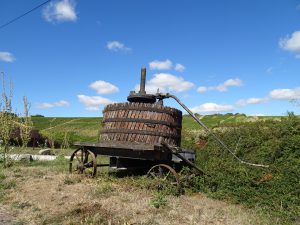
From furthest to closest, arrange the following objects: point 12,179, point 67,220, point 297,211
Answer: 1. point 12,179
2. point 297,211
3. point 67,220

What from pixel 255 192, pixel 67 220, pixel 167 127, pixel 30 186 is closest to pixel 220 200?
pixel 255 192

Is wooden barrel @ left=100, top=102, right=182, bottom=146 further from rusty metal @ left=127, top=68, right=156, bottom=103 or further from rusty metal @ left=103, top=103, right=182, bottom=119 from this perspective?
rusty metal @ left=127, top=68, right=156, bottom=103

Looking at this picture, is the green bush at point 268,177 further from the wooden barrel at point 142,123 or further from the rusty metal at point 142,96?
the rusty metal at point 142,96

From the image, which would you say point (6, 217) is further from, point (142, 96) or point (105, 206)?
point (142, 96)

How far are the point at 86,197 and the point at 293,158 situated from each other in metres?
6.55

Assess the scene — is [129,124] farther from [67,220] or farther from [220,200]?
[67,220]

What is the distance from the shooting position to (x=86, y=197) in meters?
6.83

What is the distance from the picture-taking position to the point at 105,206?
613 cm

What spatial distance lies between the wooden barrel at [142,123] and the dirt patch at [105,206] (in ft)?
3.91

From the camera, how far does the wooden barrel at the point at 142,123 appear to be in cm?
874

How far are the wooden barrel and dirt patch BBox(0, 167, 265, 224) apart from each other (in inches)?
46.9

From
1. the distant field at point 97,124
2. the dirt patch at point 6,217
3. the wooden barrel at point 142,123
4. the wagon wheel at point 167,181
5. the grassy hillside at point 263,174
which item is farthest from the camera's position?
the distant field at point 97,124

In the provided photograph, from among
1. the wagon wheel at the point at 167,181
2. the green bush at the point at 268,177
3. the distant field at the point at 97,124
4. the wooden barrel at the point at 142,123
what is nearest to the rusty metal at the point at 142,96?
the wooden barrel at the point at 142,123

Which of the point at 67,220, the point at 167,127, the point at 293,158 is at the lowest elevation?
the point at 67,220
